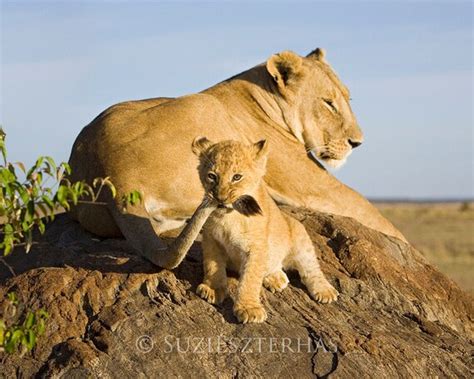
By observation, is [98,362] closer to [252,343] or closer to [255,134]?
[252,343]

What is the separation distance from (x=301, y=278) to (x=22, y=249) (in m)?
2.13

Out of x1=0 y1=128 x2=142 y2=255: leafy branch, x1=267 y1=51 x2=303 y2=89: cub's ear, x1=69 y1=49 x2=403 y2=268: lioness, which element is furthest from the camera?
x1=267 y1=51 x2=303 y2=89: cub's ear

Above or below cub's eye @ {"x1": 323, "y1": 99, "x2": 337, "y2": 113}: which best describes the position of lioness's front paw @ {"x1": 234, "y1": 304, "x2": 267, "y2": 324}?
below

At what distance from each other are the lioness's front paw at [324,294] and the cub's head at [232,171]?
0.89 meters

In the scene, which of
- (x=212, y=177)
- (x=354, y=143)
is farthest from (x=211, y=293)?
(x=354, y=143)

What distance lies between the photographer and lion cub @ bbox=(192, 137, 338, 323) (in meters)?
5.61

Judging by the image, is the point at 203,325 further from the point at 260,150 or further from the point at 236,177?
the point at 260,150

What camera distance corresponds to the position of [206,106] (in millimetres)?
7941

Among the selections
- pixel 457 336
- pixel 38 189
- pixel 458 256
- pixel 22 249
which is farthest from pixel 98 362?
pixel 458 256

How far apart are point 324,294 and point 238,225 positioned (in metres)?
0.98

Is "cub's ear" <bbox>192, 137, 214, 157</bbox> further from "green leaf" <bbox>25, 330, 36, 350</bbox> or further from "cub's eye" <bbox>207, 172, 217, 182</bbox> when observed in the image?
"green leaf" <bbox>25, 330, 36, 350</bbox>

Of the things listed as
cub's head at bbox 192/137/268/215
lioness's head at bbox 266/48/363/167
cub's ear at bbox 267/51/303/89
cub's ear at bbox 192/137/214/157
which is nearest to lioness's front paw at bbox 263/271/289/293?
cub's head at bbox 192/137/268/215

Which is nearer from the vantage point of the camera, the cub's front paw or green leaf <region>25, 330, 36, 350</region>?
green leaf <region>25, 330, 36, 350</region>

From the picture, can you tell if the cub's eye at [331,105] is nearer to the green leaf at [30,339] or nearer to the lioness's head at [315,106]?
the lioness's head at [315,106]
